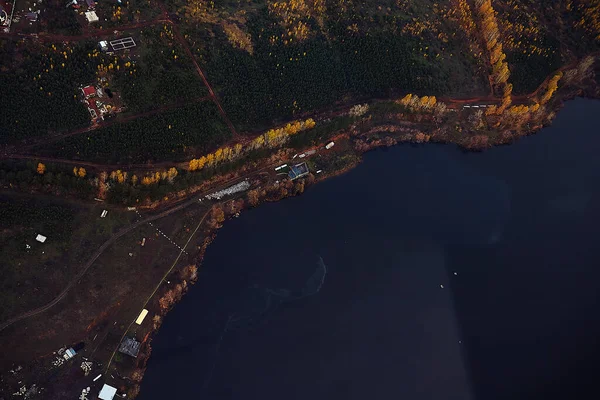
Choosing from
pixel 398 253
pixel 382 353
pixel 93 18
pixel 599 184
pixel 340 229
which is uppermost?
pixel 93 18

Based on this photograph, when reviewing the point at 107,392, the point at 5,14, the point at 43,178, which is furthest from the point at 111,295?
the point at 5,14

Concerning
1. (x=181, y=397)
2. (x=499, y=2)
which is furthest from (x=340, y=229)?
(x=499, y=2)

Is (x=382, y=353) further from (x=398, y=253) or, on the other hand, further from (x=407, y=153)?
(x=407, y=153)

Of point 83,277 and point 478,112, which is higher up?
point 83,277

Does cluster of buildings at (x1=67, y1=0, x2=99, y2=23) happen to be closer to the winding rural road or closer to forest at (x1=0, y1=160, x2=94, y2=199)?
forest at (x1=0, y1=160, x2=94, y2=199)

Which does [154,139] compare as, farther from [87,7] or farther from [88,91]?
[87,7]

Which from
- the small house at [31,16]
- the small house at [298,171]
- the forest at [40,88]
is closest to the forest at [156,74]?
the forest at [40,88]
